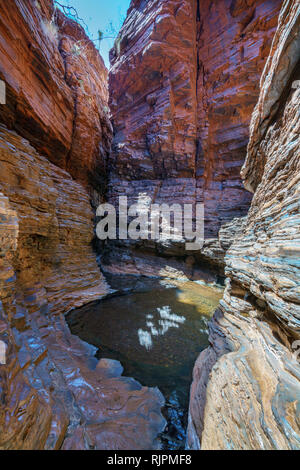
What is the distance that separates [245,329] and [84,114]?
11.6 metres

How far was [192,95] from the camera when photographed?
1112 centimetres

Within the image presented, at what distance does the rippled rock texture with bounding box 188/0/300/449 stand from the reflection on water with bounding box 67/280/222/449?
0.34m

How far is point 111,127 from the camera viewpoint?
45.5ft

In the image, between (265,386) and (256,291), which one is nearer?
(265,386)

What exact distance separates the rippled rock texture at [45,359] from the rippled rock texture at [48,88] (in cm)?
122

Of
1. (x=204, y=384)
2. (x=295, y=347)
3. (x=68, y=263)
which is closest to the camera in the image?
(x=295, y=347)

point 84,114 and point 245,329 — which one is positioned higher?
point 84,114

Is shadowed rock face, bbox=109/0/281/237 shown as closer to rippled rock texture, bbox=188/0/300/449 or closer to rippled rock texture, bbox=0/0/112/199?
rippled rock texture, bbox=0/0/112/199

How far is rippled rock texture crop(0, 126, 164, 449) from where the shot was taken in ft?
6.56

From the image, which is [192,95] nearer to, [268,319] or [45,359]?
[268,319]

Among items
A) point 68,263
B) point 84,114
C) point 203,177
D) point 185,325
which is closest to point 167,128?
point 203,177

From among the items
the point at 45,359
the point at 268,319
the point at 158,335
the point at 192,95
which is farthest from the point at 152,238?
the point at 192,95

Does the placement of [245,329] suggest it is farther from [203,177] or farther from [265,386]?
[203,177]

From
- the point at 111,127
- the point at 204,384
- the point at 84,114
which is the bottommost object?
the point at 204,384
